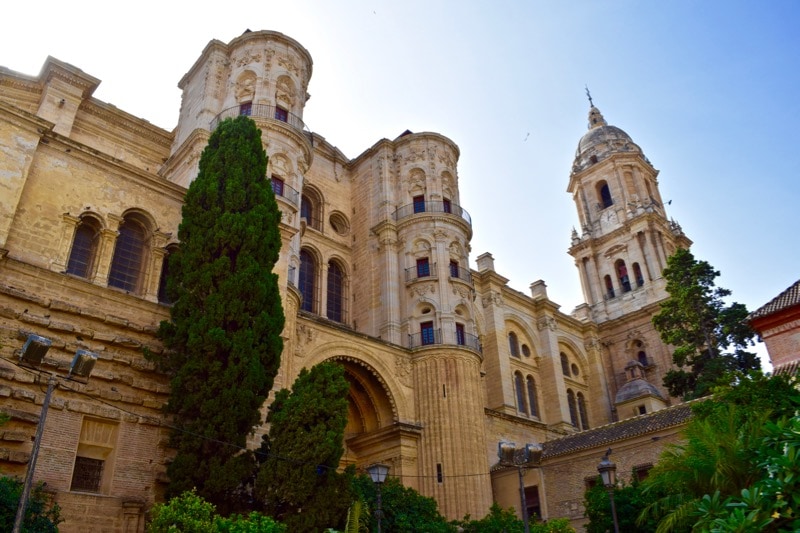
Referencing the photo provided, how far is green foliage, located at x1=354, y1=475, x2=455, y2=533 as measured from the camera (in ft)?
52.1

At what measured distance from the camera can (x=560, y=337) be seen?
37.4m

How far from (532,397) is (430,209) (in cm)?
1217

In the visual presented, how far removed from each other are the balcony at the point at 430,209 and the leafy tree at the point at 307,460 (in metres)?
14.0

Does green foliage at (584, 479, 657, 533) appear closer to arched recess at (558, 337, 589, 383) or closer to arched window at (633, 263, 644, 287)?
arched recess at (558, 337, 589, 383)

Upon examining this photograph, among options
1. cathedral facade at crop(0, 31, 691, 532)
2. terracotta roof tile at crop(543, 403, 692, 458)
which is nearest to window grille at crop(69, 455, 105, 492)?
cathedral facade at crop(0, 31, 691, 532)

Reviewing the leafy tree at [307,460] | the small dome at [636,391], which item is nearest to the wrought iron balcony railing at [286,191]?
the leafy tree at [307,460]

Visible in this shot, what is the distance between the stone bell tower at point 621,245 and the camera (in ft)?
127

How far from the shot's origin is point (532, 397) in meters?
33.6

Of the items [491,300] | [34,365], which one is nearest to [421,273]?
[491,300]

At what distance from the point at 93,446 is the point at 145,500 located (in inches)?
60.6

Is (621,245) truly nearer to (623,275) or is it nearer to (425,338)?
(623,275)

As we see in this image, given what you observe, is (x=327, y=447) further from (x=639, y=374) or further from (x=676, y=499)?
(x=639, y=374)

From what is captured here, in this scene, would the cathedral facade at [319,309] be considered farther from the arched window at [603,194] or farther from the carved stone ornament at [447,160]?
the arched window at [603,194]

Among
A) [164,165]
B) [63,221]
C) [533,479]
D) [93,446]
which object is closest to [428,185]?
[164,165]
